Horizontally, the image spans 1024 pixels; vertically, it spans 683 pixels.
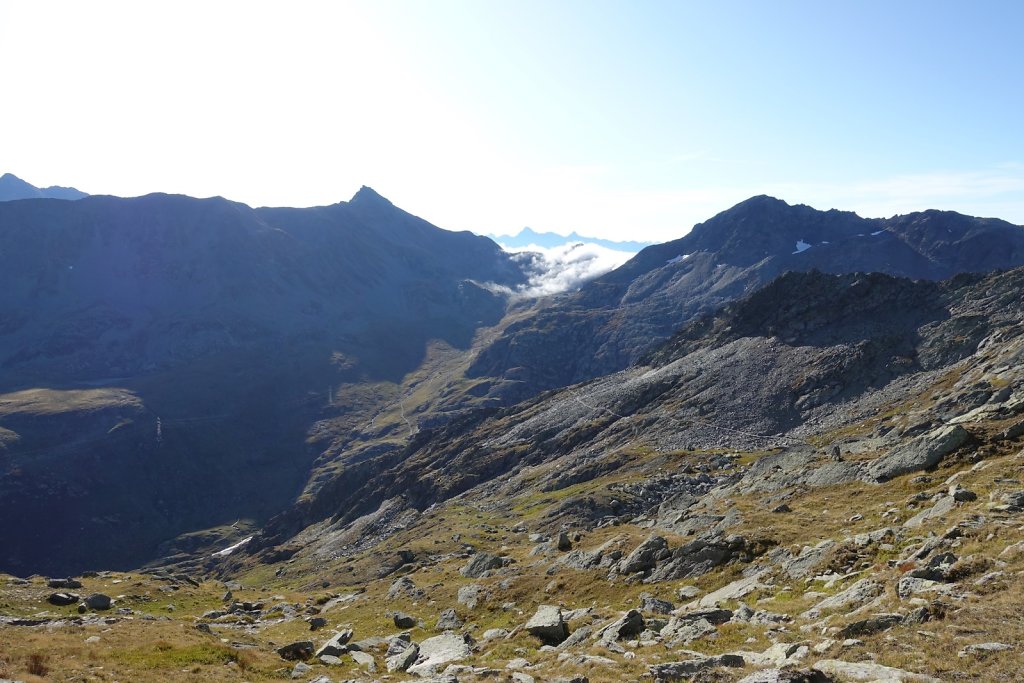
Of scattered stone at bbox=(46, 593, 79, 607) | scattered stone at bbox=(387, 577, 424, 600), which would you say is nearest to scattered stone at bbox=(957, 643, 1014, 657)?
scattered stone at bbox=(387, 577, 424, 600)

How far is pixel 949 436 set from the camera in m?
46.0

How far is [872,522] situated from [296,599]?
2196 inches

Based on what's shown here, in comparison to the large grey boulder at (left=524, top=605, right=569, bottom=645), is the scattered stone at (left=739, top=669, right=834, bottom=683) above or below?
above

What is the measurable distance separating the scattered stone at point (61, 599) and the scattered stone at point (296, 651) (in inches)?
1053

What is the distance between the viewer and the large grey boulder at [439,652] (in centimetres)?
3125

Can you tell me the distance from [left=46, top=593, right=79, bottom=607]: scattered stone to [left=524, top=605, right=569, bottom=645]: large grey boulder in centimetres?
4108

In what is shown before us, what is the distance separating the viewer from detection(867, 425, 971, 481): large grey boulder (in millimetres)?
45125

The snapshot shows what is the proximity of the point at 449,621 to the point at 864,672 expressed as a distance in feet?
100

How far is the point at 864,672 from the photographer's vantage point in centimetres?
1819

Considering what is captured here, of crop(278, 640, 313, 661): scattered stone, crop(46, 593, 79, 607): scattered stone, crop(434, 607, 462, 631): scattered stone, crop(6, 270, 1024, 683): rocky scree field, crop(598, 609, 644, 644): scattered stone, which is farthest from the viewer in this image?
crop(46, 593, 79, 607): scattered stone

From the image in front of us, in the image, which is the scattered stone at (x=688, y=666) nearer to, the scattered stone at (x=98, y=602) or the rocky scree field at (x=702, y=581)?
the rocky scree field at (x=702, y=581)

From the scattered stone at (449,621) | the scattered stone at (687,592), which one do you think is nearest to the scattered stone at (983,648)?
the scattered stone at (687,592)

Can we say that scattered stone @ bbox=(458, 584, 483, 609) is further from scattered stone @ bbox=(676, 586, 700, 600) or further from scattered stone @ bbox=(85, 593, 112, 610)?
scattered stone @ bbox=(85, 593, 112, 610)

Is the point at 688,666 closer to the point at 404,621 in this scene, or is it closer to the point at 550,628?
the point at 550,628
